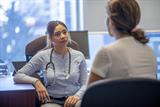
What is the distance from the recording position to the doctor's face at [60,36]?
2580 mm

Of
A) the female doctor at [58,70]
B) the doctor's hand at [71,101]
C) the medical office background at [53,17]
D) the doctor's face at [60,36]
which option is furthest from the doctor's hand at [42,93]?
the medical office background at [53,17]

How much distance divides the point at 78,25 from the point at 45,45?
4.11 ft

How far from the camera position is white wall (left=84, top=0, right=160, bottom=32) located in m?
3.91

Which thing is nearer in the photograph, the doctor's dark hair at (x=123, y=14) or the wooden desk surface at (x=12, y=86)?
the doctor's dark hair at (x=123, y=14)

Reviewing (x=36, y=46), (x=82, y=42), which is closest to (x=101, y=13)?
(x=82, y=42)

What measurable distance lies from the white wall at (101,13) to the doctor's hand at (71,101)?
1.69 meters

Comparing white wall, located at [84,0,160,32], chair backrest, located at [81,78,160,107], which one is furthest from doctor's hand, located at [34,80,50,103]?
white wall, located at [84,0,160,32]

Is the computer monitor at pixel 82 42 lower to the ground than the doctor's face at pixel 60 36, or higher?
lower

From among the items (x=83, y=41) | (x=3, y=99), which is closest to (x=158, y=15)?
(x=83, y=41)

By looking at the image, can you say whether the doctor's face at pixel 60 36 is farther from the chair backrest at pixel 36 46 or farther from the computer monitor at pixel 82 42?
the computer monitor at pixel 82 42

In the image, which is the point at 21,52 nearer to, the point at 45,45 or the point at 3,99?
the point at 45,45

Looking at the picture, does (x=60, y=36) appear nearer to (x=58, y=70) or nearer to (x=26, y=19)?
(x=58, y=70)

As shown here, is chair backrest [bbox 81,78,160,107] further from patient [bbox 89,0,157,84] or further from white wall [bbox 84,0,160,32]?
white wall [bbox 84,0,160,32]

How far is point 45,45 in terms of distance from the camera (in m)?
2.88
